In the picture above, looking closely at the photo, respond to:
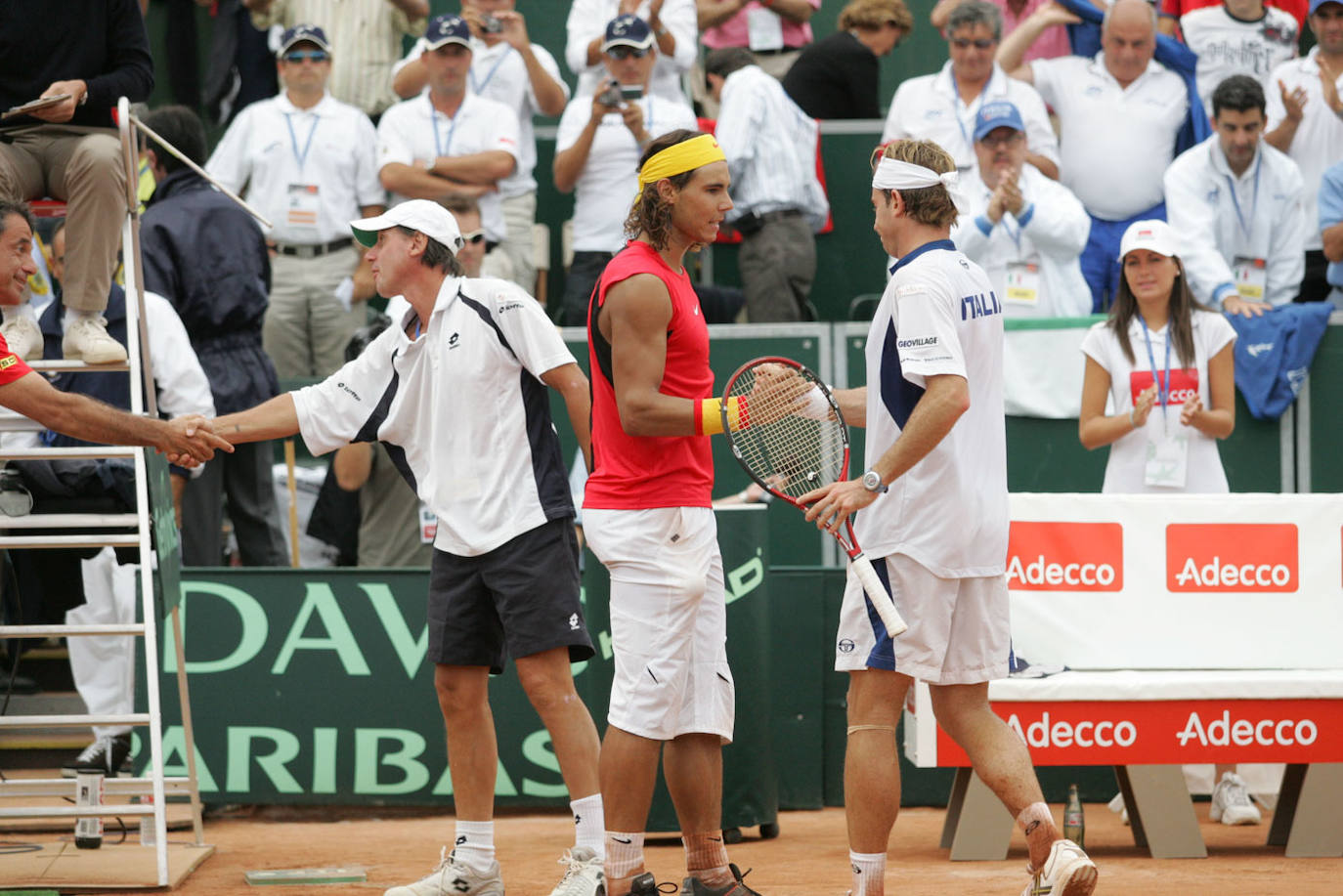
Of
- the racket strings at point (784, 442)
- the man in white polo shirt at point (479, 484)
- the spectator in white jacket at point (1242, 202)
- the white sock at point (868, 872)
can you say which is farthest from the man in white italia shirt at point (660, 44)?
the white sock at point (868, 872)

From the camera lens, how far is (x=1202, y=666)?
6.84 metres

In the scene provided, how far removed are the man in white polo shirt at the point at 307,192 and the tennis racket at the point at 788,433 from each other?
17.5 feet

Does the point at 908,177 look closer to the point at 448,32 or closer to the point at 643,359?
the point at 643,359

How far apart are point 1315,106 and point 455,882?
7.76m

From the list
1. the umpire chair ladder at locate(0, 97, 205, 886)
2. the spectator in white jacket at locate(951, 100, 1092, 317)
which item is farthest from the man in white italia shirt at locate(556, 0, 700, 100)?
the umpire chair ladder at locate(0, 97, 205, 886)

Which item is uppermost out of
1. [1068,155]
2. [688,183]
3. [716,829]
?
[1068,155]

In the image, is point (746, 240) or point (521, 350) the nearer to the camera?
point (521, 350)

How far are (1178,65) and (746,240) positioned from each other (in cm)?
307

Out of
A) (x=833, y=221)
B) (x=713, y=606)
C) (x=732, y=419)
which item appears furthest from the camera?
(x=833, y=221)

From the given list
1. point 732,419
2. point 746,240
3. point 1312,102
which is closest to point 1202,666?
point 732,419

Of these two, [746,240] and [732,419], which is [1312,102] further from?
[732,419]

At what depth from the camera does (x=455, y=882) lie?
18.7ft

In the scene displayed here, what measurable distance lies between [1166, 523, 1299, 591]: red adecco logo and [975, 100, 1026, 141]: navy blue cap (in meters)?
3.27

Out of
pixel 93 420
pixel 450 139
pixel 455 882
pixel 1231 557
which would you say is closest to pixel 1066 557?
pixel 1231 557
